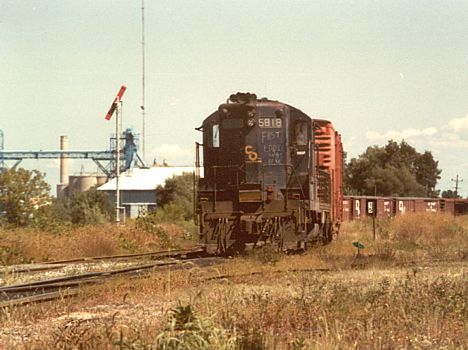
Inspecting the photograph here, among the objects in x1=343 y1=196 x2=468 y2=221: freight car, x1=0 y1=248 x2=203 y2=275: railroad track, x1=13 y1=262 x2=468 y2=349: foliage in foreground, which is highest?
x1=343 y1=196 x2=468 y2=221: freight car

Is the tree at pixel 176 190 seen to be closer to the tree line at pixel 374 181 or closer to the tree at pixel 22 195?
the tree line at pixel 374 181

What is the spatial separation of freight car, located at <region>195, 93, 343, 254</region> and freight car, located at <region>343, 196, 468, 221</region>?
22023 millimetres

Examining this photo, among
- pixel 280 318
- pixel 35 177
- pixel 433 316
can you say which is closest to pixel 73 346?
pixel 280 318

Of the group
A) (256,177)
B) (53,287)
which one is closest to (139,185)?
(256,177)

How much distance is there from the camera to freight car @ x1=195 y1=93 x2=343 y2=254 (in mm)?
16766

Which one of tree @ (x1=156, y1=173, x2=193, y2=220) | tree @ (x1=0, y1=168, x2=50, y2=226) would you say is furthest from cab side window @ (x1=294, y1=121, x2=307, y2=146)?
tree @ (x1=156, y1=173, x2=193, y2=220)

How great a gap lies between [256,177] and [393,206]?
105 feet

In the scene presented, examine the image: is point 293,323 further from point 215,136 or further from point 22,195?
point 22,195

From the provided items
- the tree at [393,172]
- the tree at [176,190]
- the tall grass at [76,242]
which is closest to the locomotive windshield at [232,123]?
the tall grass at [76,242]

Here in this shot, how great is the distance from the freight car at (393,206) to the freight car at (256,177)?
2202cm

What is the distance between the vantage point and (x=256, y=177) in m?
17.2

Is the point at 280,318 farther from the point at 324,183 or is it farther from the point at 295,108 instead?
the point at 324,183

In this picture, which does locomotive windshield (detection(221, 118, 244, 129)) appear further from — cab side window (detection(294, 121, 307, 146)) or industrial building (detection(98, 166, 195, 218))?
industrial building (detection(98, 166, 195, 218))

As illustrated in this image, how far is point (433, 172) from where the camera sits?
278 feet
